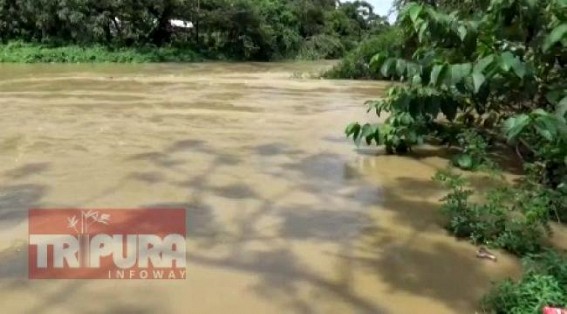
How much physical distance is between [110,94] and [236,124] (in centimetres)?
396

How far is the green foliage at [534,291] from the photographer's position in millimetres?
2398

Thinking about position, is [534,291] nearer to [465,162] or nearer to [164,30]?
[465,162]

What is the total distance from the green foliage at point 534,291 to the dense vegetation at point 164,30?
69.9ft

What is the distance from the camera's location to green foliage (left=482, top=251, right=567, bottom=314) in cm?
240

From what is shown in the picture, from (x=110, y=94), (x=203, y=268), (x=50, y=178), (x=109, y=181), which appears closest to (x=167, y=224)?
(x=203, y=268)

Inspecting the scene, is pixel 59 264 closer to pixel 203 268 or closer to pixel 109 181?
pixel 203 268

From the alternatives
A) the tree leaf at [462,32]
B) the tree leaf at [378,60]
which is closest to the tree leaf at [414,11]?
the tree leaf at [462,32]

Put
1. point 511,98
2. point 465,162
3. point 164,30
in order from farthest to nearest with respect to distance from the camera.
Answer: point 164,30 < point 465,162 < point 511,98

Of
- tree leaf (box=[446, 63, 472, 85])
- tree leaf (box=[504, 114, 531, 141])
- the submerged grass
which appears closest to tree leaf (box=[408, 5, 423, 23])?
tree leaf (box=[446, 63, 472, 85])

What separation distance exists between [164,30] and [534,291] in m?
26.6

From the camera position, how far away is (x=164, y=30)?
27375mm

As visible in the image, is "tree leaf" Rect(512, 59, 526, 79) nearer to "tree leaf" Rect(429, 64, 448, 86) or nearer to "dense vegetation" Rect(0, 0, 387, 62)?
"tree leaf" Rect(429, 64, 448, 86)

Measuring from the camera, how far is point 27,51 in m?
22.1

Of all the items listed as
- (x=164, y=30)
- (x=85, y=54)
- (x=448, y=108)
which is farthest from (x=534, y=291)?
(x=164, y=30)
